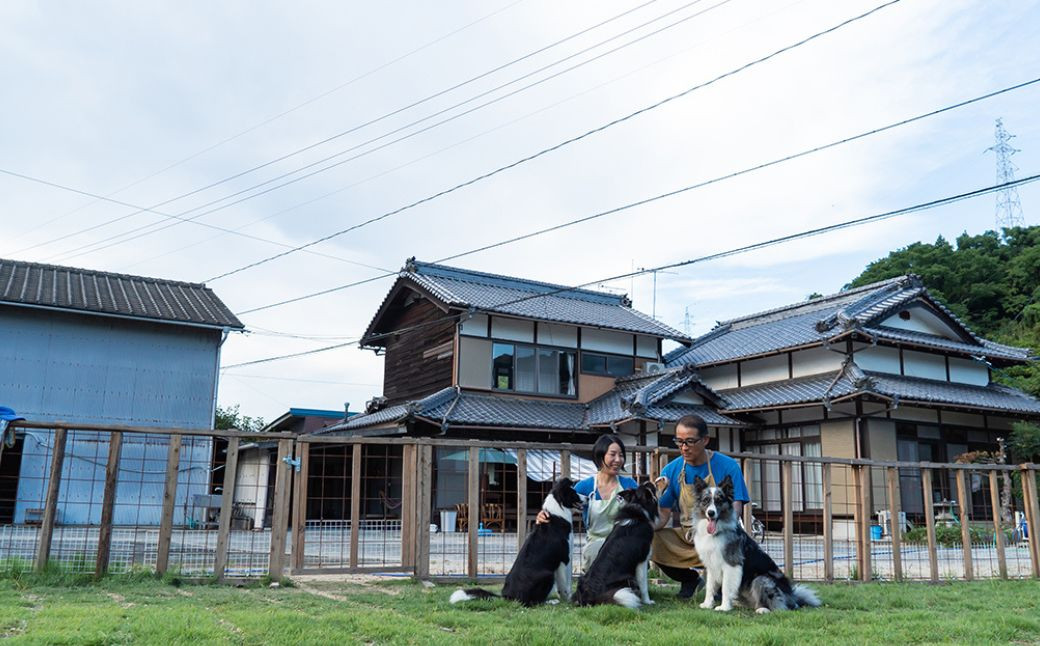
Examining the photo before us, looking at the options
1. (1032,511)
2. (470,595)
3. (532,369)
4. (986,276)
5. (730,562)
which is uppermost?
(986,276)

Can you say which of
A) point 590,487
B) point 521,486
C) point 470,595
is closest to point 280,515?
point 521,486

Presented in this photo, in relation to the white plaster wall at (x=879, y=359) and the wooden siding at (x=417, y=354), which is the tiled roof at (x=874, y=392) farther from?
the wooden siding at (x=417, y=354)

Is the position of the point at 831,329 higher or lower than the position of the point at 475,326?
lower

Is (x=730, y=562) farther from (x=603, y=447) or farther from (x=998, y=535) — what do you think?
(x=998, y=535)

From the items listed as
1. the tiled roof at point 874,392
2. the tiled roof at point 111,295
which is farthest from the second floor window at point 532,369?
the tiled roof at point 111,295

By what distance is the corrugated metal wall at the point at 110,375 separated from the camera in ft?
63.6

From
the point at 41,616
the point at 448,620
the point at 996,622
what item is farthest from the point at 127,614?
the point at 996,622

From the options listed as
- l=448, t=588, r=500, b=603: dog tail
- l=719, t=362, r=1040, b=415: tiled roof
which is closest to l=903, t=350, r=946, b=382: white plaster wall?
l=719, t=362, r=1040, b=415: tiled roof

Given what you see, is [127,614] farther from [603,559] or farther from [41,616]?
[603,559]

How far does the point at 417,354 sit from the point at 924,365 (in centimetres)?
1446

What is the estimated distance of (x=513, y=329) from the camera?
77.7 feet

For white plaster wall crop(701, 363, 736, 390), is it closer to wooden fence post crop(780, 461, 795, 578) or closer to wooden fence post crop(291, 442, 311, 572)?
wooden fence post crop(780, 461, 795, 578)

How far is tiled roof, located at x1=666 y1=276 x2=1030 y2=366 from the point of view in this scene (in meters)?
21.0

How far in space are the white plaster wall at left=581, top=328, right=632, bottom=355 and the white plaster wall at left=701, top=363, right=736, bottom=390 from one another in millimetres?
2455
